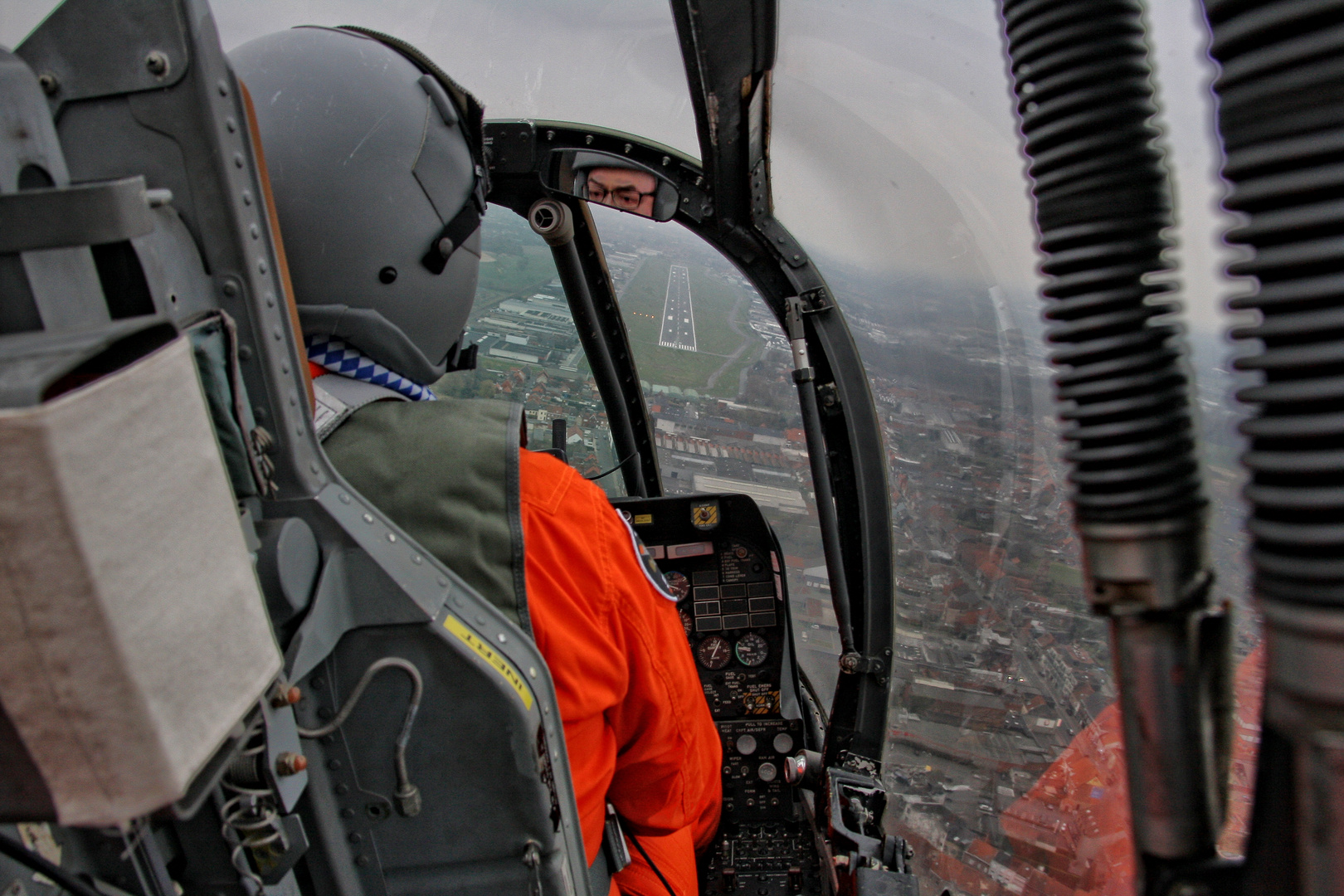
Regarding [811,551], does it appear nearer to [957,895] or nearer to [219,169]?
[957,895]

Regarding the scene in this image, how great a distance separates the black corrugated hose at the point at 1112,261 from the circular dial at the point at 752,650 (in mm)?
2329

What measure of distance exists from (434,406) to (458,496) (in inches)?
7.0

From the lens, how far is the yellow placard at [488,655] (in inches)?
40.7

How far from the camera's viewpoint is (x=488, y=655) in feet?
3.43

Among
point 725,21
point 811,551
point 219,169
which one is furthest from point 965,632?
point 219,169

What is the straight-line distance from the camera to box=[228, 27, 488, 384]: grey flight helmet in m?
1.30

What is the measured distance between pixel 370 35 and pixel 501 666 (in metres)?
1.33

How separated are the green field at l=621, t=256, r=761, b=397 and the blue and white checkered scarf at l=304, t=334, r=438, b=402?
6.81 feet

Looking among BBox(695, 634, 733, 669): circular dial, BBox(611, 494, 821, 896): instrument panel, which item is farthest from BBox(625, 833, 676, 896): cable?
BBox(695, 634, 733, 669): circular dial

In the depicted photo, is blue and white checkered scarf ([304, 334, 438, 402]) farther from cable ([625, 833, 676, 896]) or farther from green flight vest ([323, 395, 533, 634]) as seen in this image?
cable ([625, 833, 676, 896])

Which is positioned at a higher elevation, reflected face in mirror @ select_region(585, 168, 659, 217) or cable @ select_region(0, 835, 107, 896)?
reflected face in mirror @ select_region(585, 168, 659, 217)

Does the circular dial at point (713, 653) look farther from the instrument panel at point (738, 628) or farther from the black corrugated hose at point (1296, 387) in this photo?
the black corrugated hose at point (1296, 387)

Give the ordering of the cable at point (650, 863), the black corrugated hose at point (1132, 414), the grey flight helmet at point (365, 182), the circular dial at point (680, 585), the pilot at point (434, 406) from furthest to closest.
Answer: the circular dial at point (680, 585)
the cable at point (650, 863)
the grey flight helmet at point (365, 182)
the pilot at point (434, 406)
the black corrugated hose at point (1132, 414)

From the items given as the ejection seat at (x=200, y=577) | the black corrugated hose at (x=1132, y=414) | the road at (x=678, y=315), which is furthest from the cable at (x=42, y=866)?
the road at (x=678, y=315)
